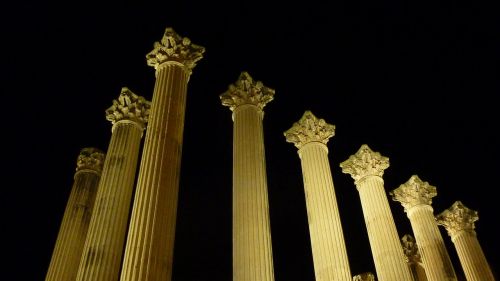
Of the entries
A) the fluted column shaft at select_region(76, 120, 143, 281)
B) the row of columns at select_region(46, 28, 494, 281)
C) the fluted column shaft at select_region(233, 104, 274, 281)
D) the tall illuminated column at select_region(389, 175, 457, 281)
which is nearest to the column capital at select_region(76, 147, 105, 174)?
the row of columns at select_region(46, 28, 494, 281)

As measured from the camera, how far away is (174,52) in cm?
4653

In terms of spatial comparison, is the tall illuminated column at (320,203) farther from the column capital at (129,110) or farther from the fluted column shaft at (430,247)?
the fluted column shaft at (430,247)

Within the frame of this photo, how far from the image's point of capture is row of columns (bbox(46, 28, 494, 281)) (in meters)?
35.5

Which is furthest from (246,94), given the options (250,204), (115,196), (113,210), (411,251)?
(411,251)

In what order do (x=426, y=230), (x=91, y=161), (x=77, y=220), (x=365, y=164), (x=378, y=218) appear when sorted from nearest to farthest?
(x=77, y=220) → (x=378, y=218) → (x=91, y=161) → (x=365, y=164) → (x=426, y=230)

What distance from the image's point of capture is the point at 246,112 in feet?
170

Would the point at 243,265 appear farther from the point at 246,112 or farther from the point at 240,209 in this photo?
the point at 246,112

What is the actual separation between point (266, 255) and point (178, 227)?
5230 centimetres

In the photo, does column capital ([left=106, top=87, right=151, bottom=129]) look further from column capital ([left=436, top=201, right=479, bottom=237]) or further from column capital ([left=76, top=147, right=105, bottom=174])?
column capital ([left=436, top=201, right=479, bottom=237])

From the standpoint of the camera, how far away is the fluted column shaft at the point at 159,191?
3197cm

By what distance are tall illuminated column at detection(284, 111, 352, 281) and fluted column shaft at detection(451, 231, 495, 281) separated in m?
27.0

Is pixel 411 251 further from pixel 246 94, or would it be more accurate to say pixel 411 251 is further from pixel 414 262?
pixel 246 94

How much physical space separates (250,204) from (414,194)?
109ft

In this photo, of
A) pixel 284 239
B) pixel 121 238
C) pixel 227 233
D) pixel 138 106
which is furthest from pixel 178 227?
pixel 121 238
